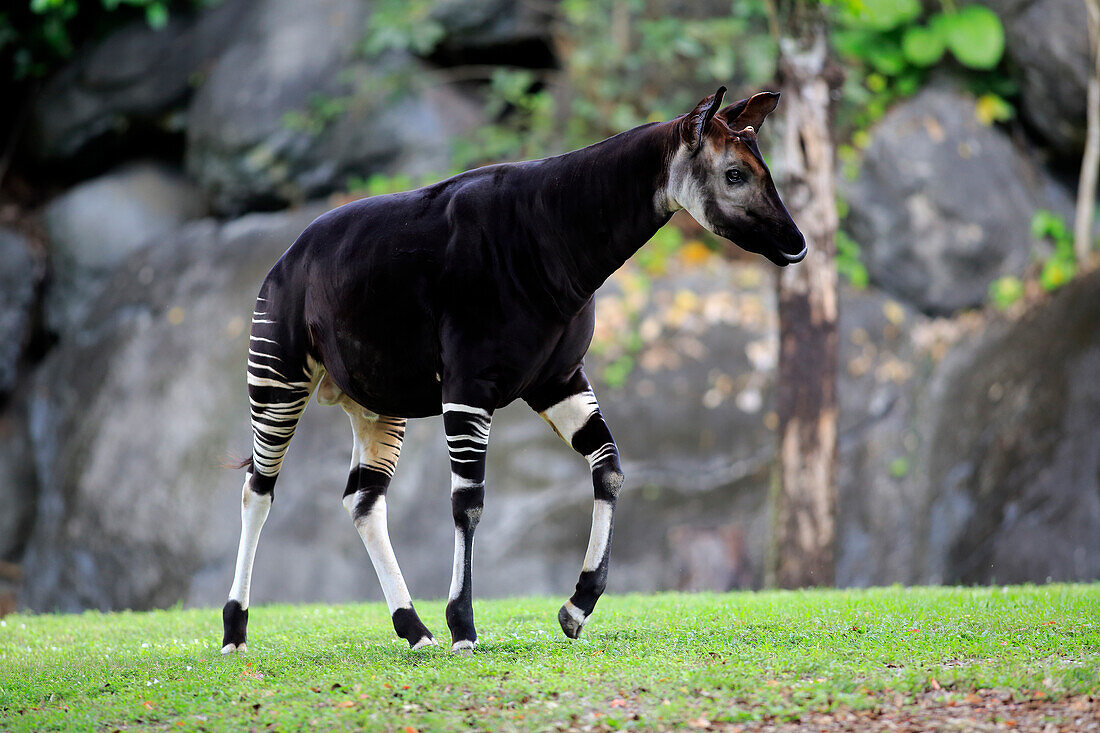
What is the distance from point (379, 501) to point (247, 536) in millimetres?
627

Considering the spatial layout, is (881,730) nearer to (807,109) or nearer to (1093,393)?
(807,109)

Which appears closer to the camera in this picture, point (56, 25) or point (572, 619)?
point (572, 619)

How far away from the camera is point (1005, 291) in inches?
425

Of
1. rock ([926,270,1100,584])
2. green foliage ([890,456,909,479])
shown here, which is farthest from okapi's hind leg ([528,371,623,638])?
green foliage ([890,456,909,479])

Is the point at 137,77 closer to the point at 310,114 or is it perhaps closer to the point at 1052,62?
the point at 310,114

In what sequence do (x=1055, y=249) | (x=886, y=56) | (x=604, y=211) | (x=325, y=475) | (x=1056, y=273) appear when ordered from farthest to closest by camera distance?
(x=886, y=56) → (x=1055, y=249) → (x=1056, y=273) → (x=325, y=475) → (x=604, y=211)

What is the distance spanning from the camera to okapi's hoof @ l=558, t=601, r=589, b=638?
4738 mm

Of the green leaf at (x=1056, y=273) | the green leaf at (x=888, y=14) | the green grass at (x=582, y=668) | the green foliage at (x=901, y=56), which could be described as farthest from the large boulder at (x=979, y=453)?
the green grass at (x=582, y=668)

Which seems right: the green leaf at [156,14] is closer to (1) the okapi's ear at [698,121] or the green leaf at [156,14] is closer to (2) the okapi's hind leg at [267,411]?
(2) the okapi's hind leg at [267,411]

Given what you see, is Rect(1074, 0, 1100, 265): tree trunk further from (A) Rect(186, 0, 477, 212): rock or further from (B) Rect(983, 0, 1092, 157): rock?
(A) Rect(186, 0, 477, 212): rock

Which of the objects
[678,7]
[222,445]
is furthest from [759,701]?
[678,7]

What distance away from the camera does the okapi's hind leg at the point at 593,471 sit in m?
4.71

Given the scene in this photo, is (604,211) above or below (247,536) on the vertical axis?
above

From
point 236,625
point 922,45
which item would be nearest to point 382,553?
point 236,625
